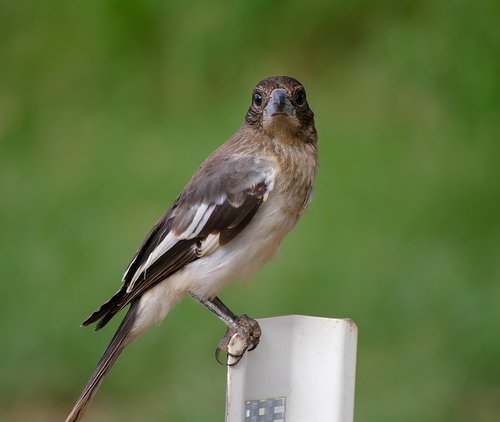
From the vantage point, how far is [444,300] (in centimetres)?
530

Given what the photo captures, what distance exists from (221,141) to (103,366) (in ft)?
8.54

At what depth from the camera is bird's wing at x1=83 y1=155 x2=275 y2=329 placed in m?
3.28

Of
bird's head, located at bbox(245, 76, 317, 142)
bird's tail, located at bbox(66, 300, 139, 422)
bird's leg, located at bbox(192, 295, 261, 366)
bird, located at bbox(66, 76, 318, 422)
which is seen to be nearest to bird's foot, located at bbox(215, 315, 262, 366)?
bird's leg, located at bbox(192, 295, 261, 366)

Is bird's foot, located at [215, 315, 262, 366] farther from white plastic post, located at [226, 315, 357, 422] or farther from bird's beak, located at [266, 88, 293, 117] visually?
bird's beak, located at [266, 88, 293, 117]

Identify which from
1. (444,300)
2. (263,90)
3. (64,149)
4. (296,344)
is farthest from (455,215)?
(296,344)

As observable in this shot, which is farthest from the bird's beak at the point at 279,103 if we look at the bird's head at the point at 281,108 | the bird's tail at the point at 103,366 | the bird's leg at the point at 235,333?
the bird's tail at the point at 103,366

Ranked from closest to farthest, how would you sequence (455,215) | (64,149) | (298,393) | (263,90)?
1. (298,393)
2. (263,90)
3. (455,215)
4. (64,149)

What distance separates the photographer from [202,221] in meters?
3.32

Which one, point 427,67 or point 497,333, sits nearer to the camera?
point 497,333

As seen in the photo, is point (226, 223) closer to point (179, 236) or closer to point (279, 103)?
point (179, 236)

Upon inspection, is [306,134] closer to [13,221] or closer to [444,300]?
[444,300]

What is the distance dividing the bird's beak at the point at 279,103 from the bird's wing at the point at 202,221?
15 cm

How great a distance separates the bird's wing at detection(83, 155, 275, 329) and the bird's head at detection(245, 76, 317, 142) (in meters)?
0.12

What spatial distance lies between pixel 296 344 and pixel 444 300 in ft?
9.25
